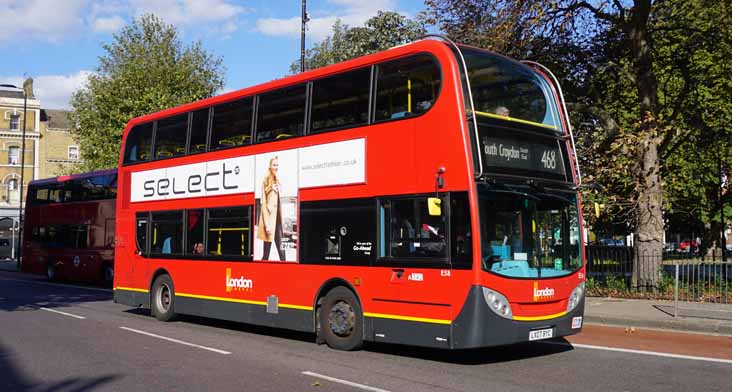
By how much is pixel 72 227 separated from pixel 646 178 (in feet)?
73.5

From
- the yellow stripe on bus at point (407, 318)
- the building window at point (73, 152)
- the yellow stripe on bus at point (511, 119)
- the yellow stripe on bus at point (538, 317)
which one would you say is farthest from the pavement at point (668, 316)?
the building window at point (73, 152)

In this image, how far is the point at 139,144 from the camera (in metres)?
15.9

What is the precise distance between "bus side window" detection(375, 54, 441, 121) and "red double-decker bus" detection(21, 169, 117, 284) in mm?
18668

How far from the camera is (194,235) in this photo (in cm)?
1398

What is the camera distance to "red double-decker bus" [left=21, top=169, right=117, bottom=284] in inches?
1077

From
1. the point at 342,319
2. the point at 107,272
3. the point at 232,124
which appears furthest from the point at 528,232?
the point at 107,272

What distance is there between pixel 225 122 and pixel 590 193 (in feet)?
29.5

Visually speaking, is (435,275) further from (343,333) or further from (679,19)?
(679,19)

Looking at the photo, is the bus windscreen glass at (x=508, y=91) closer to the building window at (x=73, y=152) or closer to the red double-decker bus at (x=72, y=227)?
the red double-decker bus at (x=72, y=227)

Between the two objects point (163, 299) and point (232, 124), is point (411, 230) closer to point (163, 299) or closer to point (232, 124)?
point (232, 124)

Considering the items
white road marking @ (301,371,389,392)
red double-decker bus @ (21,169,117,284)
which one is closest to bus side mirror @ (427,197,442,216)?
white road marking @ (301,371,389,392)

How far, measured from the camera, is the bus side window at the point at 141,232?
15.5 metres

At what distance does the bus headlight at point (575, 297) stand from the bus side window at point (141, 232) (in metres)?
9.43

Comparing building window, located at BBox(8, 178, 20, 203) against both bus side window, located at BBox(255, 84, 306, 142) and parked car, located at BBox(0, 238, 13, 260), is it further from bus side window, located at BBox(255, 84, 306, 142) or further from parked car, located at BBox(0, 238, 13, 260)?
bus side window, located at BBox(255, 84, 306, 142)
